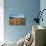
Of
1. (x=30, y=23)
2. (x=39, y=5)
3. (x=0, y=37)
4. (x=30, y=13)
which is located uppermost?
(x=39, y=5)

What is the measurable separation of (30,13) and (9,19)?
2.89 feet

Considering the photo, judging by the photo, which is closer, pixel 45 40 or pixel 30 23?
pixel 45 40

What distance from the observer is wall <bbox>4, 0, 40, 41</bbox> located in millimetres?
5211

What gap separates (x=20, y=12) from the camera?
522cm

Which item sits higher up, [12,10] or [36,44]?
[12,10]

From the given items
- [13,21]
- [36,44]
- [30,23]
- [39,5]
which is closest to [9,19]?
[13,21]

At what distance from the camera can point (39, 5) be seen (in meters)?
5.23

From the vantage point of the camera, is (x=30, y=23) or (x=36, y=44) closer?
(x=36, y=44)

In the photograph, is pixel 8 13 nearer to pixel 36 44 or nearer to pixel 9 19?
pixel 9 19

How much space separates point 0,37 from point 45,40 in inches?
122

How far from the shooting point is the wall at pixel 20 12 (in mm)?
5211

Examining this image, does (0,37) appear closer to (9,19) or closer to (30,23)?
(9,19)

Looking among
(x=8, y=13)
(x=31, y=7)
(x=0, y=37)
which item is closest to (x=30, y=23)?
(x=31, y=7)

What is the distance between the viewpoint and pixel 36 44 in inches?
99.0
